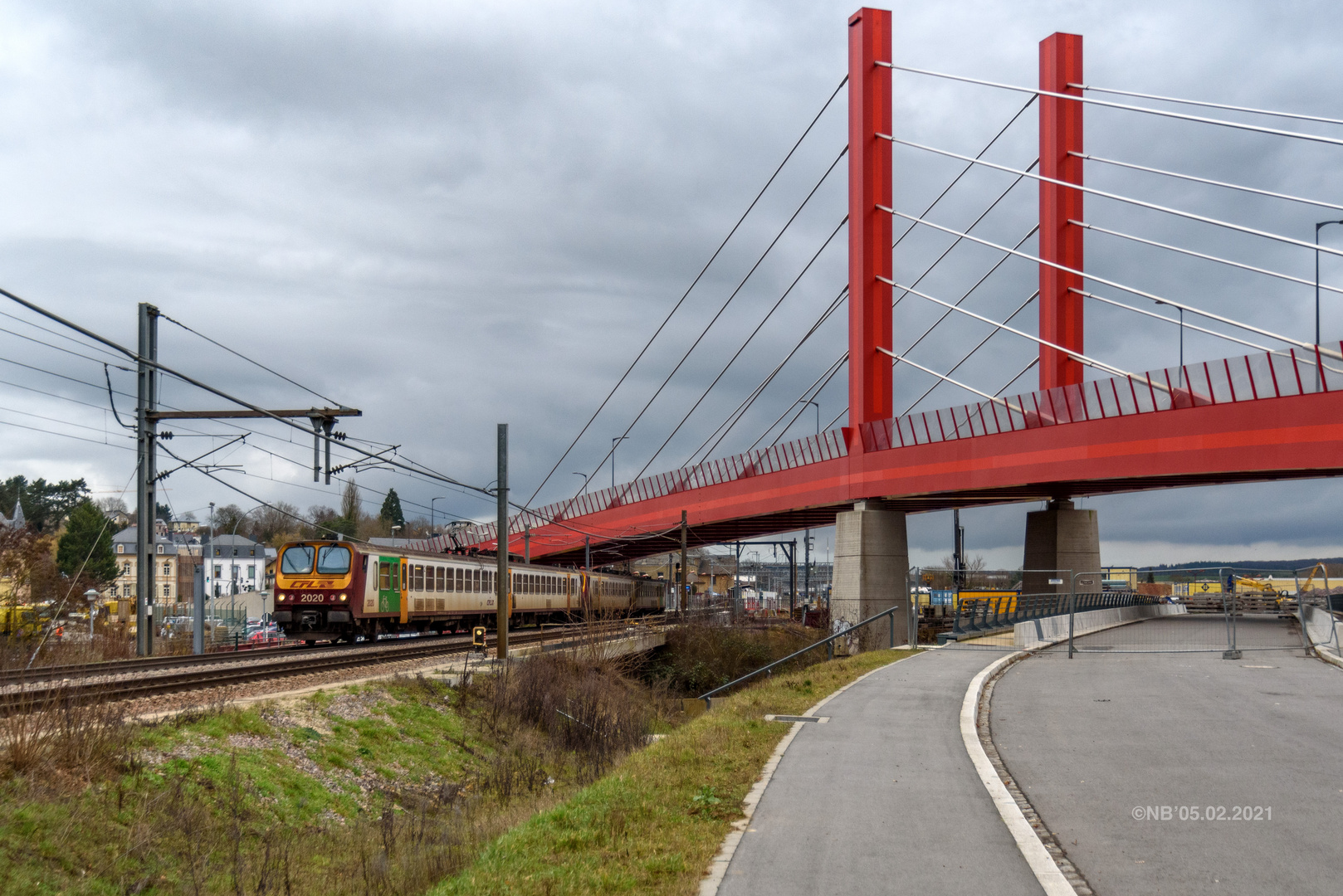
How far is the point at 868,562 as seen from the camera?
40.8 m

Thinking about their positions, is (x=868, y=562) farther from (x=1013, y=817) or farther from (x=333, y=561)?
(x=1013, y=817)

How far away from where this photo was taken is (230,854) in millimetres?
10320

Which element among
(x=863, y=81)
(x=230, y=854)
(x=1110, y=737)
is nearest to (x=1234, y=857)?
(x=1110, y=737)

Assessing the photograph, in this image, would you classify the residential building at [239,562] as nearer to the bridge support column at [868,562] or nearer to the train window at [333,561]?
the bridge support column at [868,562]

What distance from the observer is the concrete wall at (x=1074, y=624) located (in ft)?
75.8

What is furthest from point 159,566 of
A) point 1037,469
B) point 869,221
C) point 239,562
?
point 1037,469

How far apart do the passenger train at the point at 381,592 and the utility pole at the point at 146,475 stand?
15.4ft

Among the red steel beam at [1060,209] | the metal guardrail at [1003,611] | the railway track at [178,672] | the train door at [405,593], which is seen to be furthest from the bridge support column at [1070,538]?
the train door at [405,593]

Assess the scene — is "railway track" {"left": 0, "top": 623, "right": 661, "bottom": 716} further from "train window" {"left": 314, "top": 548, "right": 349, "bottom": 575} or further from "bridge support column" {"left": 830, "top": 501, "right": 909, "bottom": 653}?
"bridge support column" {"left": 830, "top": 501, "right": 909, "bottom": 653}

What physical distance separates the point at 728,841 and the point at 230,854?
5.73 m

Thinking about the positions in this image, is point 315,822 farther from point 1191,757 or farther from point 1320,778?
point 1320,778

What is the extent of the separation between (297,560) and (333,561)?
123 centimetres

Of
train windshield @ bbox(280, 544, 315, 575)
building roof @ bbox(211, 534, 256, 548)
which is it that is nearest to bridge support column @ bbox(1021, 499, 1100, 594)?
train windshield @ bbox(280, 544, 315, 575)

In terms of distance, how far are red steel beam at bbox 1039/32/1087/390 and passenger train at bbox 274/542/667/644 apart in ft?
60.4
